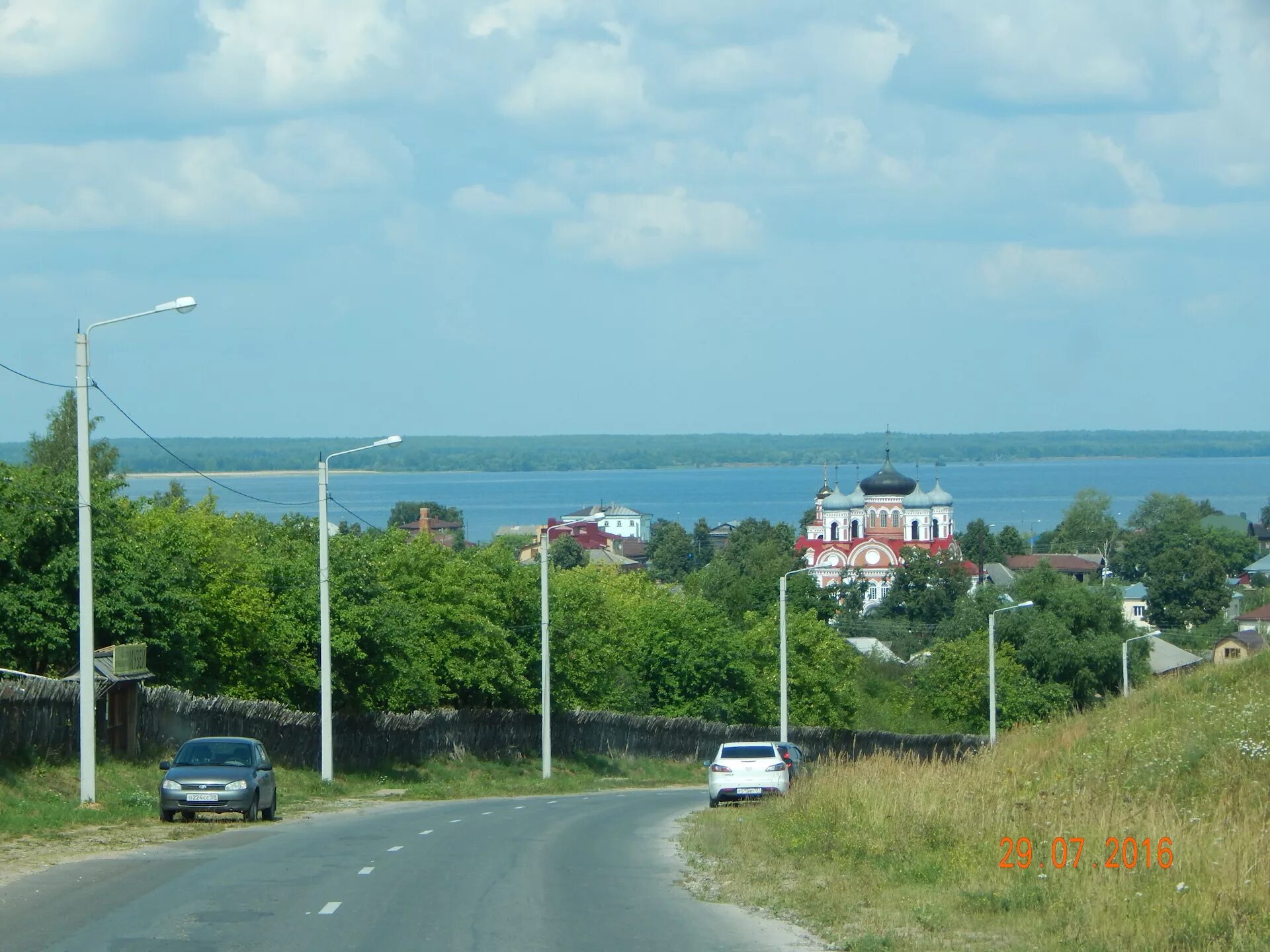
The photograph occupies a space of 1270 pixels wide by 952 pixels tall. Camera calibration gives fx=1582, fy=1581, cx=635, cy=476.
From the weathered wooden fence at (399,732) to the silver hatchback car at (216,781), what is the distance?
424 cm

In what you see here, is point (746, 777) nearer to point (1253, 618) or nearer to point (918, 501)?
point (1253, 618)

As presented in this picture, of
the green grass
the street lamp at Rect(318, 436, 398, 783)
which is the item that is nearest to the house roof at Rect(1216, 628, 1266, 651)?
the green grass

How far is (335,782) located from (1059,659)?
61928 millimetres

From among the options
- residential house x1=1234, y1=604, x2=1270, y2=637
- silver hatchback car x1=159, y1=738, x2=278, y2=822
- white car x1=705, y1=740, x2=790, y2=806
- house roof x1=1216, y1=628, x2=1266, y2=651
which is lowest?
residential house x1=1234, y1=604, x2=1270, y2=637

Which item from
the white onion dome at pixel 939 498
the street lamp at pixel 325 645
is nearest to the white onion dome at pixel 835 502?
the white onion dome at pixel 939 498

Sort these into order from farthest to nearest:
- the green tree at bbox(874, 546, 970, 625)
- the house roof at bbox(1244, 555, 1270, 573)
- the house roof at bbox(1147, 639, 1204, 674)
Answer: the house roof at bbox(1244, 555, 1270, 573) < the green tree at bbox(874, 546, 970, 625) < the house roof at bbox(1147, 639, 1204, 674)

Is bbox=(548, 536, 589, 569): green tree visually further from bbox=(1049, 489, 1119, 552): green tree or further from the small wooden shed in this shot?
the small wooden shed

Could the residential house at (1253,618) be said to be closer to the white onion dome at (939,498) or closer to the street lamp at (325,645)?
the white onion dome at (939,498)

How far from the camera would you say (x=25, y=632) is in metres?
30.4

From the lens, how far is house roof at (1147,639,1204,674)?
10006 centimetres

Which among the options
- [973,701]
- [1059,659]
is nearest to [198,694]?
[973,701]

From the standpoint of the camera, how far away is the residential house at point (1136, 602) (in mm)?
146500

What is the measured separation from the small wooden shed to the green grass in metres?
0.45

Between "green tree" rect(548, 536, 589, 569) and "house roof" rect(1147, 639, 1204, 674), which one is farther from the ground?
"green tree" rect(548, 536, 589, 569)
